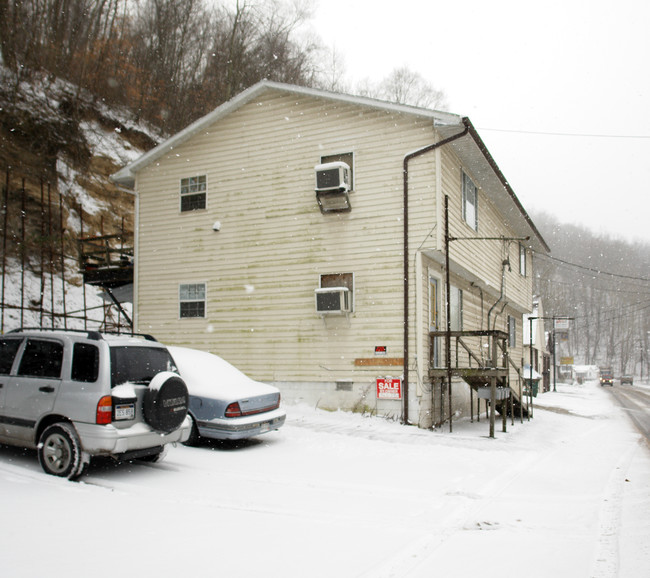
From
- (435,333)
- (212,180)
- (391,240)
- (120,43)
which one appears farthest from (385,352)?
(120,43)

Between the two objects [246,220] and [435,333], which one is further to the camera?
[246,220]

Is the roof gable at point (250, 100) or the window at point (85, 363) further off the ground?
the roof gable at point (250, 100)

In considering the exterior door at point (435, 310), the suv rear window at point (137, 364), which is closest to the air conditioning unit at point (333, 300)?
the exterior door at point (435, 310)

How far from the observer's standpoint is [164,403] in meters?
6.98

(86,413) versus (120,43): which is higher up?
(120,43)

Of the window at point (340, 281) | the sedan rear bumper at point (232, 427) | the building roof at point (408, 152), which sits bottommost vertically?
the sedan rear bumper at point (232, 427)

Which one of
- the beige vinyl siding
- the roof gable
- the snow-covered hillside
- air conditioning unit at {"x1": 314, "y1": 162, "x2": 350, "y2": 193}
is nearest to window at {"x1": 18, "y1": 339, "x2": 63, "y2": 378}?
the beige vinyl siding

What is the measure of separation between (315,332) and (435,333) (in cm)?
291

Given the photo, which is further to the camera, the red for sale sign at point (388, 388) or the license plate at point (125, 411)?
the red for sale sign at point (388, 388)

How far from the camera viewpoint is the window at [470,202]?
15.5m

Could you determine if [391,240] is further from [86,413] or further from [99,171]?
[99,171]

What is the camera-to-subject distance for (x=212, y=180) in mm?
15805

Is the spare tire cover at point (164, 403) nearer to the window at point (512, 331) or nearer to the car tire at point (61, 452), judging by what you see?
the car tire at point (61, 452)

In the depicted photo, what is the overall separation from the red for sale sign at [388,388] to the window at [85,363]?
754 cm
